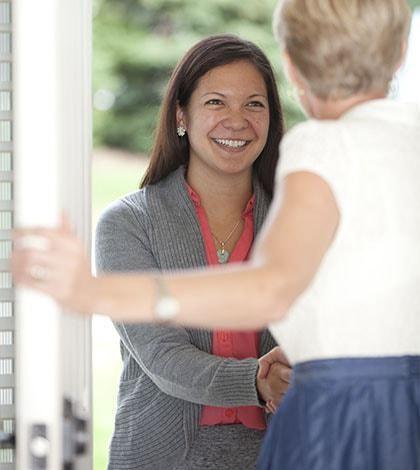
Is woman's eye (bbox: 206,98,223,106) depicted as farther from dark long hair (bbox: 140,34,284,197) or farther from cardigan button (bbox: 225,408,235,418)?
cardigan button (bbox: 225,408,235,418)

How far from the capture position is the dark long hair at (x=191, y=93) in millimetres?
2898

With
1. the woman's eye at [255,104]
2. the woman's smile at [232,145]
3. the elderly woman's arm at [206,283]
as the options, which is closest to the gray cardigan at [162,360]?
the woman's smile at [232,145]

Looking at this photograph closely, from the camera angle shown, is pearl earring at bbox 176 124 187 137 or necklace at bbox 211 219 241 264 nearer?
necklace at bbox 211 219 241 264

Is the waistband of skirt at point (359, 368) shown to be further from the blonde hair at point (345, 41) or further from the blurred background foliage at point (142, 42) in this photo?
the blurred background foliage at point (142, 42)

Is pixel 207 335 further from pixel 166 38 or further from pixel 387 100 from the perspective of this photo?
pixel 166 38

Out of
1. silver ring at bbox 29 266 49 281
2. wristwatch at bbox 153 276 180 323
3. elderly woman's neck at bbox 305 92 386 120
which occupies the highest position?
elderly woman's neck at bbox 305 92 386 120

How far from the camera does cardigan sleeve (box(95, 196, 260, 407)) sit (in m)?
2.57

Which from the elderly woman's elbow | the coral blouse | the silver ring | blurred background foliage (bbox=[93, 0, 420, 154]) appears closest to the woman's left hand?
the silver ring

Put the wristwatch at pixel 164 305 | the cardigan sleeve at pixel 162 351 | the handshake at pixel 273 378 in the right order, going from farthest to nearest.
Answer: the cardigan sleeve at pixel 162 351 < the handshake at pixel 273 378 < the wristwatch at pixel 164 305

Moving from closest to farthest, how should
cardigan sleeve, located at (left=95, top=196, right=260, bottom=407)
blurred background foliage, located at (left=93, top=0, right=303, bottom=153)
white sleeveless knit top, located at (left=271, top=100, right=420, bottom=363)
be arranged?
white sleeveless knit top, located at (left=271, top=100, right=420, bottom=363) → cardigan sleeve, located at (left=95, top=196, right=260, bottom=407) → blurred background foliage, located at (left=93, top=0, right=303, bottom=153)

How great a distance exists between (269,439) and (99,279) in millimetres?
507

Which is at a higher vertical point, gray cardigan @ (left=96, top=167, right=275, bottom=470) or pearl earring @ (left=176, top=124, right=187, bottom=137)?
pearl earring @ (left=176, top=124, right=187, bottom=137)

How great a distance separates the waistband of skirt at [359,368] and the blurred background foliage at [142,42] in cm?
803

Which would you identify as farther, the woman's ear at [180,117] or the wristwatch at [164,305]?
the woman's ear at [180,117]
